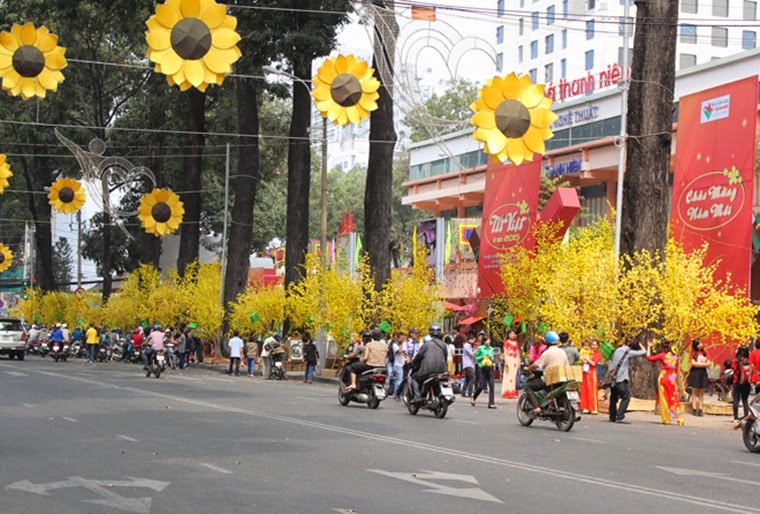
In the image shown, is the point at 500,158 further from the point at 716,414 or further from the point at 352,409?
the point at 716,414

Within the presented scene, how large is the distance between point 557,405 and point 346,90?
6438mm

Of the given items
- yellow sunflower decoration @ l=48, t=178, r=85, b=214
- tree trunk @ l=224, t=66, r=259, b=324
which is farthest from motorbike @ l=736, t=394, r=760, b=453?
tree trunk @ l=224, t=66, r=259, b=324

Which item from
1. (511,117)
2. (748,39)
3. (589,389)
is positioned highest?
(748,39)

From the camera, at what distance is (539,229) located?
129 feet

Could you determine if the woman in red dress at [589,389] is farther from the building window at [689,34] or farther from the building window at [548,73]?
the building window at [548,73]


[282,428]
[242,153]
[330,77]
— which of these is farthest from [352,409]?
[242,153]

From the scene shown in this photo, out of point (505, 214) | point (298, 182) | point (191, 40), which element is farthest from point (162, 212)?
point (191, 40)

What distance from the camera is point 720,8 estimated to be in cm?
8531

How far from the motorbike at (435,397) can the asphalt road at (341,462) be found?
0.25 metres

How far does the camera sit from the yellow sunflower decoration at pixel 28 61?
1858 centimetres

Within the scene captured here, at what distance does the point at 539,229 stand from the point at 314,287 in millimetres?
9087

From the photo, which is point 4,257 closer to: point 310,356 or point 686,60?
point 310,356

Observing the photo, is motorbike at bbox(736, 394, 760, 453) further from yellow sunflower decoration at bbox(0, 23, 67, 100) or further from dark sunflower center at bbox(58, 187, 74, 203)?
dark sunflower center at bbox(58, 187, 74, 203)

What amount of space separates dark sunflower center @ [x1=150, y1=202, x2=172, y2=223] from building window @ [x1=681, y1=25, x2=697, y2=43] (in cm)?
5574
